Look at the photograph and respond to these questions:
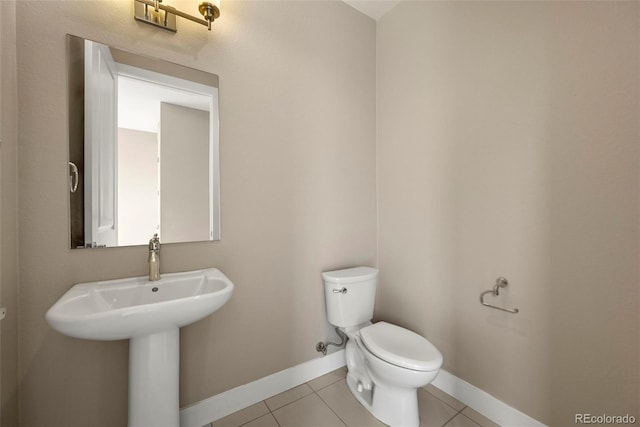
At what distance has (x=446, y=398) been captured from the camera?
5.07ft

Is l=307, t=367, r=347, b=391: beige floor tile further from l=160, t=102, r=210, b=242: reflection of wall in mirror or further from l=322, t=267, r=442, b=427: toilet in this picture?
l=160, t=102, r=210, b=242: reflection of wall in mirror

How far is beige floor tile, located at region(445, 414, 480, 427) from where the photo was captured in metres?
1.34

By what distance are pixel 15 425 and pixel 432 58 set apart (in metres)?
2.69

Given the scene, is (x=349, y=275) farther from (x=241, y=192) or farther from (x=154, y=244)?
(x=154, y=244)

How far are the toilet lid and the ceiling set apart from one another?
2207mm

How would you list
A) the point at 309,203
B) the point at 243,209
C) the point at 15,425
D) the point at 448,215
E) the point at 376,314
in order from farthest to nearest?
the point at 376,314 → the point at 309,203 → the point at 448,215 → the point at 243,209 → the point at 15,425

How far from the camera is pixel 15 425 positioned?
968 millimetres

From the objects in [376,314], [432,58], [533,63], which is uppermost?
[432,58]

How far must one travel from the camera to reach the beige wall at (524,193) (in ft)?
3.38

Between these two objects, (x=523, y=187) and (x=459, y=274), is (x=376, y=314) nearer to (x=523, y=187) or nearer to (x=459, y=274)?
(x=459, y=274)

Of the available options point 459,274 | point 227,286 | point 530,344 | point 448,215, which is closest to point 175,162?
point 227,286

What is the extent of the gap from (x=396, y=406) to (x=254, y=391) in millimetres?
796

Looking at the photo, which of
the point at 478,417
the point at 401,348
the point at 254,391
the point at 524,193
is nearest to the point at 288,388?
the point at 254,391

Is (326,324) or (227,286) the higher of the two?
(227,286)
